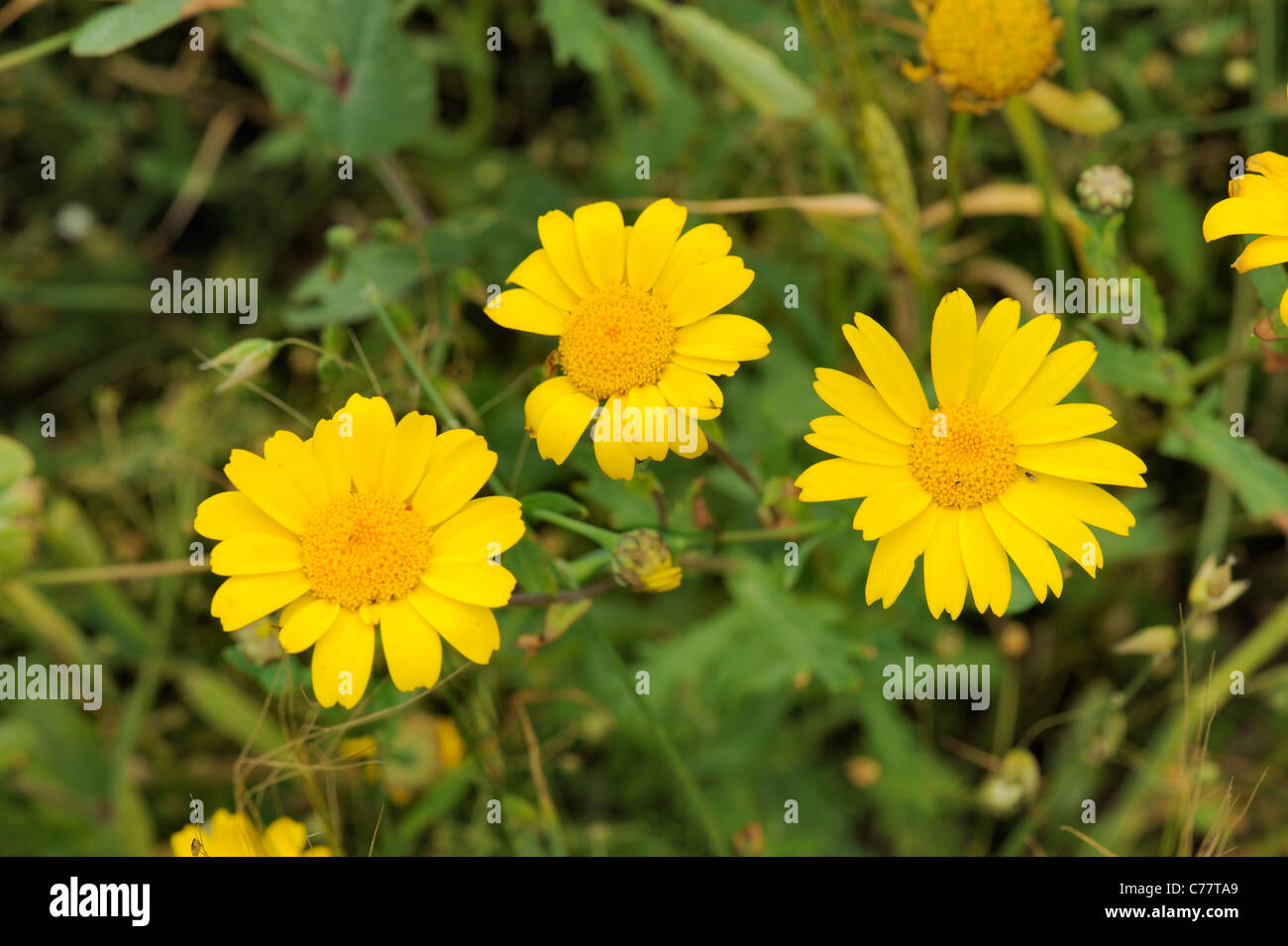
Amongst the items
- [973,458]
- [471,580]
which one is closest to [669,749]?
[471,580]

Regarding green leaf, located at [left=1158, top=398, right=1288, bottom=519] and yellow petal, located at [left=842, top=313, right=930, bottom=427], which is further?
green leaf, located at [left=1158, top=398, right=1288, bottom=519]

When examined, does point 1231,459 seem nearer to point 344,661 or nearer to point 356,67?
point 344,661

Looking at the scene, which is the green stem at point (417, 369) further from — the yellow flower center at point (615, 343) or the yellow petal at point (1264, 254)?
the yellow petal at point (1264, 254)

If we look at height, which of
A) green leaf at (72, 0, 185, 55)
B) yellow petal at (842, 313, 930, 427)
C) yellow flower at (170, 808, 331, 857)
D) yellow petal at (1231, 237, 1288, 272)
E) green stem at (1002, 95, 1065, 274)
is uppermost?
green leaf at (72, 0, 185, 55)

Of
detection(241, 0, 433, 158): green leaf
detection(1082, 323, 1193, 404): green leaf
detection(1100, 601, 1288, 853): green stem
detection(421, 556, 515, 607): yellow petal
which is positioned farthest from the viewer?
detection(1100, 601, 1288, 853): green stem

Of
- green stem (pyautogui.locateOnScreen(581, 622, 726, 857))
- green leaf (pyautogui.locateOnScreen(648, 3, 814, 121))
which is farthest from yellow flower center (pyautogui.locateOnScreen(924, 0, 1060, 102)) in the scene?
green stem (pyautogui.locateOnScreen(581, 622, 726, 857))

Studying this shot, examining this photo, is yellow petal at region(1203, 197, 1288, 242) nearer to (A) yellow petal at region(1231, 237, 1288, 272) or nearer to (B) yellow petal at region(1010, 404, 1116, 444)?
(A) yellow petal at region(1231, 237, 1288, 272)

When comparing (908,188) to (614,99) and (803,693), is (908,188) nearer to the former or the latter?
(614,99)
